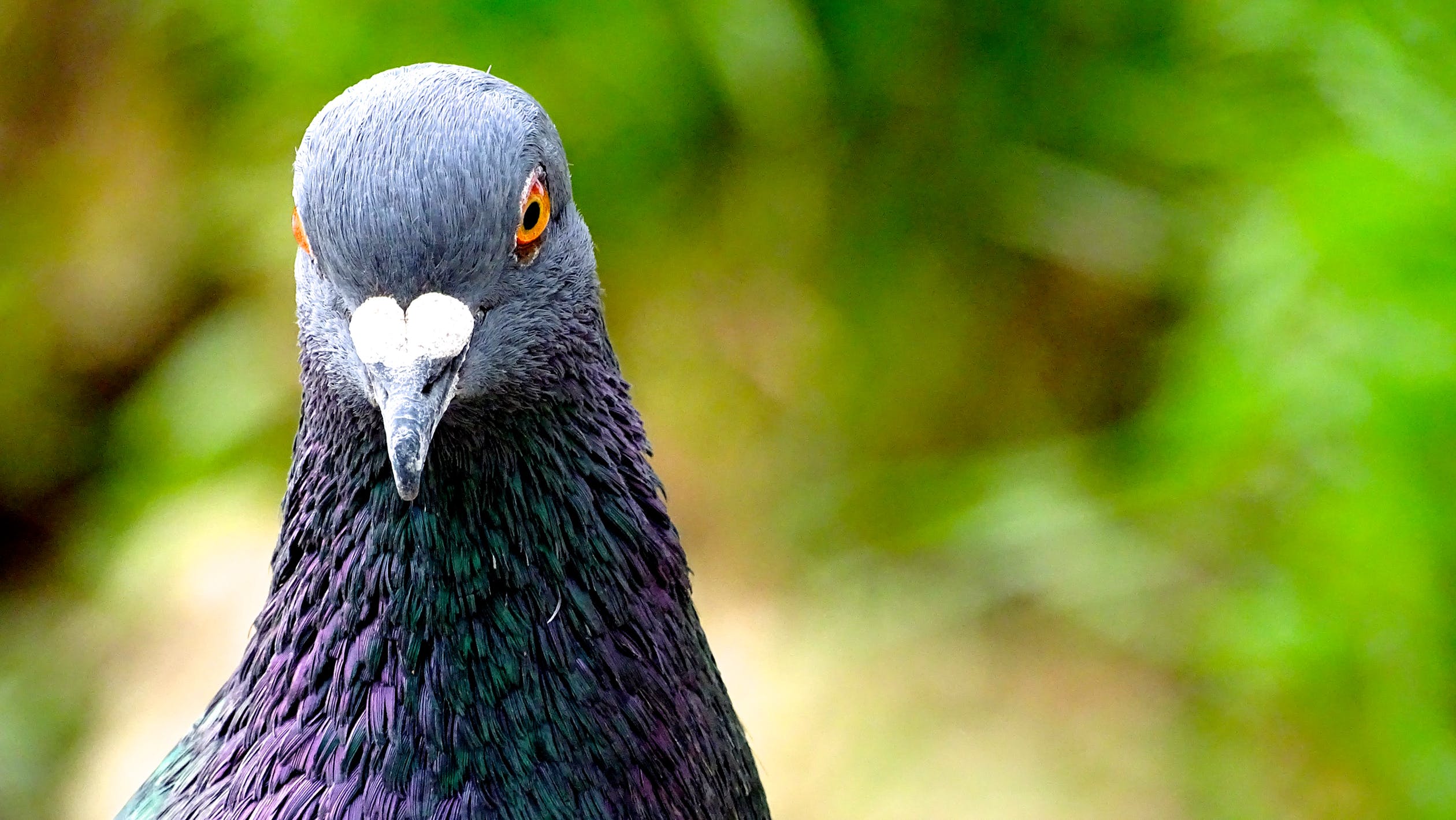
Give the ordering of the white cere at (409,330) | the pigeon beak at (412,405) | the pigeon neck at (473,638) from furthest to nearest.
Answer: the pigeon neck at (473,638)
the white cere at (409,330)
the pigeon beak at (412,405)

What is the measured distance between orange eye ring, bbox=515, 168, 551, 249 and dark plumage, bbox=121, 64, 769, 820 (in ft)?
0.06

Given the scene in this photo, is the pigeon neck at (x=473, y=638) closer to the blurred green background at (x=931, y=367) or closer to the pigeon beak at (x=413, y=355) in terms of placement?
the pigeon beak at (x=413, y=355)

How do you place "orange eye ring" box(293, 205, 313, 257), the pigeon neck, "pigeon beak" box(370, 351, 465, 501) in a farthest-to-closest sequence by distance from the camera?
the pigeon neck
"orange eye ring" box(293, 205, 313, 257)
"pigeon beak" box(370, 351, 465, 501)

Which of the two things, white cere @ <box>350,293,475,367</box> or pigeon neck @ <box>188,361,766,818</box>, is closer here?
white cere @ <box>350,293,475,367</box>

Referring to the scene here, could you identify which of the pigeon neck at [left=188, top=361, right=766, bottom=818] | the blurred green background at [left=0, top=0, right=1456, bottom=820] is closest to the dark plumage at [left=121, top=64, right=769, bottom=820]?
the pigeon neck at [left=188, top=361, right=766, bottom=818]

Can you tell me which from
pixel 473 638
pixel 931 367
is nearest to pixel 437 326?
pixel 473 638

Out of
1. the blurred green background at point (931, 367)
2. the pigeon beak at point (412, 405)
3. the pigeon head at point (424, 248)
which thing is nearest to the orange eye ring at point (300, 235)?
the pigeon head at point (424, 248)

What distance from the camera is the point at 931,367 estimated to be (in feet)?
16.7

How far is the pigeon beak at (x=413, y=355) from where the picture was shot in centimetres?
192

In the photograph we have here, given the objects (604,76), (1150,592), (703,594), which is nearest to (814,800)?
(703,594)

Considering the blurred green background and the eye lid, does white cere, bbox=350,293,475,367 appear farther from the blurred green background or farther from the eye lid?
the blurred green background

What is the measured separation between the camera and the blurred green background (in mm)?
3818

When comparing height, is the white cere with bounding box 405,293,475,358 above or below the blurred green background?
below

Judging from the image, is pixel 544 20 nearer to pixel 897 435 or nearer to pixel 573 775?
pixel 897 435
